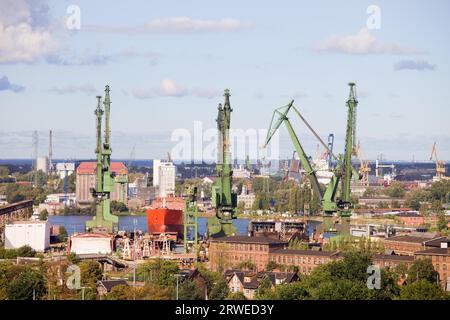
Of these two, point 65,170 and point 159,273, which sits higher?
point 65,170

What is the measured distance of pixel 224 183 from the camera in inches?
997

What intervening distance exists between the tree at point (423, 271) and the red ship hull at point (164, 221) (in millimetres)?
10588

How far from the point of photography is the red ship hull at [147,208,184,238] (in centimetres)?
3023

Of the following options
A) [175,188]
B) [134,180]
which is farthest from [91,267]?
[134,180]

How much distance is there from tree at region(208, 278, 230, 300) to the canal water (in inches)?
642

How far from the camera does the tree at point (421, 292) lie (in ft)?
48.2

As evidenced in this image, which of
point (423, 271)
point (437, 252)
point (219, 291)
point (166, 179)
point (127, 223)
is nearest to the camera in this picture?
point (219, 291)

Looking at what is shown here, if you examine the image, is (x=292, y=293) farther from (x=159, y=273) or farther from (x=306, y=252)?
(x=306, y=252)

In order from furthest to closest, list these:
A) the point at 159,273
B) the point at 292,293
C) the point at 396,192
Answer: the point at 396,192 < the point at 159,273 < the point at 292,293

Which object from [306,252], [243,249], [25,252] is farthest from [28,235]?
[306,252]

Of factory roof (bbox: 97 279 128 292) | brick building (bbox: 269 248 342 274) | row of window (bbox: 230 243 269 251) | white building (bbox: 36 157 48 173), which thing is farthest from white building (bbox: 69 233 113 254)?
white building (bbox: 36 157 48 173)

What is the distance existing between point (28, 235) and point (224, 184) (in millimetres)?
4505

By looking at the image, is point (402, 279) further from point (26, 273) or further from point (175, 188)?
point (175, 188)
